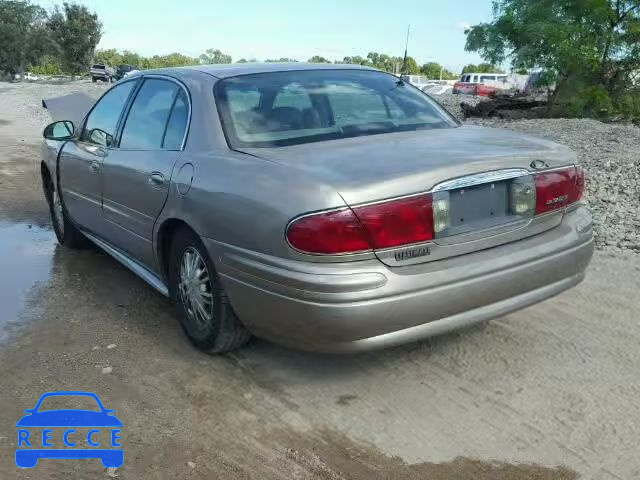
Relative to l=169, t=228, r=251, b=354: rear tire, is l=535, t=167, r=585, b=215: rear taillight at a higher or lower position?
higher

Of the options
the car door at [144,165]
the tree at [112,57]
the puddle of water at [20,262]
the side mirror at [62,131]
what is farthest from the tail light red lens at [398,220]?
the tree at [112,57]

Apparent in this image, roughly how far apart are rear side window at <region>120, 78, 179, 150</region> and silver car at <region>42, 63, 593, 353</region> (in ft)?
0.05

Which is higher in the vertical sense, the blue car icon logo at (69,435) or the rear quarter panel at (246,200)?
the rear quarter panel at (246,200)

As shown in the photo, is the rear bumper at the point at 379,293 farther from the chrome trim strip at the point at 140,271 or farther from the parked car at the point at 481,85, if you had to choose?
the parked car at the point at 481,85

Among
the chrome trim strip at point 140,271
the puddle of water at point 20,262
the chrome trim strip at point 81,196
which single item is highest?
the chrome trim strip at point 81,196

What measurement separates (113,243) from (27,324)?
32.7 inches

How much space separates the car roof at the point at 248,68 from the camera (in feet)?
13.5

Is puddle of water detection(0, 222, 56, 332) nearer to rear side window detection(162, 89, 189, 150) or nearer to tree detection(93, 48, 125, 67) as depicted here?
rear side window detection(162, 89, 189, 150)

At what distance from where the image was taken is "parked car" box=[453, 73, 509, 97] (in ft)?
102

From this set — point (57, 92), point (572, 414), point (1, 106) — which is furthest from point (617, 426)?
point (57, 92)

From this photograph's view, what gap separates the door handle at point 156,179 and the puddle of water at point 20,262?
4.59ft

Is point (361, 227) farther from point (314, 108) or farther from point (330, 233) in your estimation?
point (314, 108)

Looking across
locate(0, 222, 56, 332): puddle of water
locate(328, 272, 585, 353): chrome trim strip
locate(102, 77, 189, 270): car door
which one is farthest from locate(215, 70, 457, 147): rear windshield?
locate(0, 222, 56, 332): puddle of water

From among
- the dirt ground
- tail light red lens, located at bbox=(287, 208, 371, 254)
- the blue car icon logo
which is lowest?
the blue car icon logo
